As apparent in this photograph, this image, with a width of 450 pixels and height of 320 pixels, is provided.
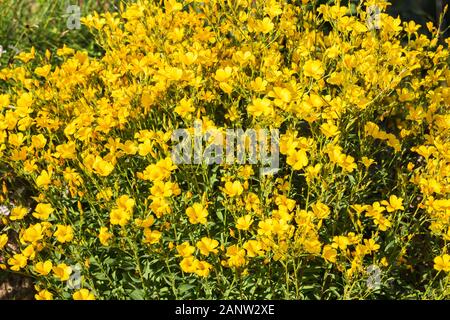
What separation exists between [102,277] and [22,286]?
4.17 feet

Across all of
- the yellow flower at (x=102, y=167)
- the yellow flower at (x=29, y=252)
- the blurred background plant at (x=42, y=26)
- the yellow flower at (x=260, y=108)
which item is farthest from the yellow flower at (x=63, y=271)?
the blurred background plant at (x=42, y=26)

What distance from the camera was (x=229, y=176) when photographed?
8.59ft

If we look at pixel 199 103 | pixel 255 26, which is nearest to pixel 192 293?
pixel 199 103

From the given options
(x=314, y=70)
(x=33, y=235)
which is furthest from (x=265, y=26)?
(x=33, y=235)

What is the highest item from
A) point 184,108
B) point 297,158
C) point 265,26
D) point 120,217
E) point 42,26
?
point 42,26

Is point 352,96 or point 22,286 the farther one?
point 22,286

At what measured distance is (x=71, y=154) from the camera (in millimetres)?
2559

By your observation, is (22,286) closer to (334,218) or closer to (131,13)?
(131,13)

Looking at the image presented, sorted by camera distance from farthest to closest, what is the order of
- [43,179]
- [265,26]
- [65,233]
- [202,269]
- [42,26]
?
[42,26] < [265,26] < [43,179] < [65,233] < [202,269]
